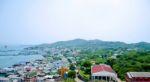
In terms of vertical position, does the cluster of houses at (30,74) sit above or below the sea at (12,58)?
above

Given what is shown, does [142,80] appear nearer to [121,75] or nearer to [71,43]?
[121,75]

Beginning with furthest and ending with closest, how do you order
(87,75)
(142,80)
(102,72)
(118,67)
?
(118,67), (87,75), (102,72), (142,80)

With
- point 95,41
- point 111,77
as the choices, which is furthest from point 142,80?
point 95,41

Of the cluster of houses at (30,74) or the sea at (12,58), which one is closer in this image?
the cluster of houses at (30,74)

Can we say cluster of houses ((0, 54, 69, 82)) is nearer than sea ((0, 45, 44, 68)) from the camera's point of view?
Yes

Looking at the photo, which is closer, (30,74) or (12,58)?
(30,74)

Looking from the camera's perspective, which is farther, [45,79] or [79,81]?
[45,79]

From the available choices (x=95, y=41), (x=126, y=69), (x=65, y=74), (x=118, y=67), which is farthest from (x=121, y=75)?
(x=95, y=41)

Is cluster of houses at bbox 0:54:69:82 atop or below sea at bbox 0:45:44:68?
atop

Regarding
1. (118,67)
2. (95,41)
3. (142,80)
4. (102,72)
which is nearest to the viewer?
(142,80)

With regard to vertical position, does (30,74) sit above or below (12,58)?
above
